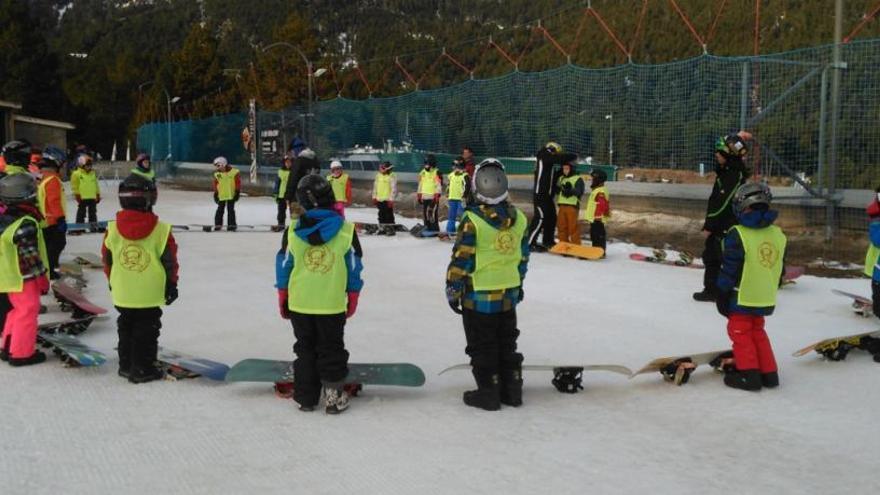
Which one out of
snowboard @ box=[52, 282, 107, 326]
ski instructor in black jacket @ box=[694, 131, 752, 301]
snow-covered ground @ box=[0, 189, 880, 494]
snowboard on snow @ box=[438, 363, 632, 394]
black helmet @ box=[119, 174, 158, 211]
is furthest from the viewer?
ski instructor in black jacket @ box=[694, 131, 752, 301]

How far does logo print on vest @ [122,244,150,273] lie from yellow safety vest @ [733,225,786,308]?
160 inches

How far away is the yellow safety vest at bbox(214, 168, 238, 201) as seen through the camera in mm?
16688

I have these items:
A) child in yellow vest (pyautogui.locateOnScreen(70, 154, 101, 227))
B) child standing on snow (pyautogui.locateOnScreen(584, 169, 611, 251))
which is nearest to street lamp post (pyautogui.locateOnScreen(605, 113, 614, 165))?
child standing on snow (pyautogui.locateOnScreen(584, 169, 611, 251))

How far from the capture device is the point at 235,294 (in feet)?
31.3

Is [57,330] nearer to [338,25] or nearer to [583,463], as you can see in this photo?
[583,463]

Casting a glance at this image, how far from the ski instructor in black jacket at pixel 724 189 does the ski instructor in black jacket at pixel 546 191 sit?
4.44 meters

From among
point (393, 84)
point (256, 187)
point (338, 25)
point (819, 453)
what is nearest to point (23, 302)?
point (819, 453)

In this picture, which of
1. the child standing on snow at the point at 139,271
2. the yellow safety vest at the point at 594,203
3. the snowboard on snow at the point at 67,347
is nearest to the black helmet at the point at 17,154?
the snowboard on snow at the point at 67,347

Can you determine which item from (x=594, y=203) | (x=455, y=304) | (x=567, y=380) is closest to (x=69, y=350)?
(x=455, y=304)

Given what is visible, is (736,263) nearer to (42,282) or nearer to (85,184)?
(42,282)

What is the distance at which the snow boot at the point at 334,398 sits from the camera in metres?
5.13

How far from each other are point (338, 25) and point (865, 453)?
180813 millimetres

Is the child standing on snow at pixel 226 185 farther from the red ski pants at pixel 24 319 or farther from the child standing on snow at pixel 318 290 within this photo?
the child standing on snow at pixel 318 290

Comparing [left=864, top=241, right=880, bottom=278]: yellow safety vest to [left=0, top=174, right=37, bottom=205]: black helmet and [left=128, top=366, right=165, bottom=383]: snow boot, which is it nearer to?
[left=128, top=366, right=165, bottom=383]: snow boot
